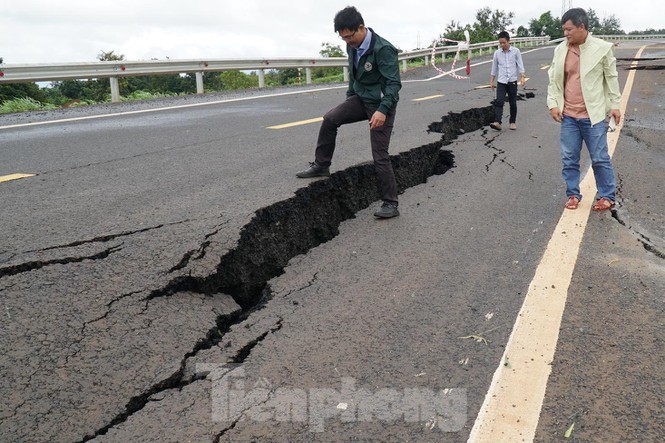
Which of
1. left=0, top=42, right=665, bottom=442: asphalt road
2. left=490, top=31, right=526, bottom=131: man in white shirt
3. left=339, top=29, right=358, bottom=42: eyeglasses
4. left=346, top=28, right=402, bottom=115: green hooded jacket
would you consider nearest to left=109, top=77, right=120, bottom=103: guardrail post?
left=0, top=42, right=665, bottom=442: asphalt road

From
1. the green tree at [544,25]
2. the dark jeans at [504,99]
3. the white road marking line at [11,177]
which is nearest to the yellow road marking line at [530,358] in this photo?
the white road marking line at [11,177]

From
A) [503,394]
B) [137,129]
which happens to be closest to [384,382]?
[503,394]

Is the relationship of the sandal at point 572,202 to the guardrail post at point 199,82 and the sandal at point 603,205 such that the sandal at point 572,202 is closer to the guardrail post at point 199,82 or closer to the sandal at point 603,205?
the sandal at point 603,205

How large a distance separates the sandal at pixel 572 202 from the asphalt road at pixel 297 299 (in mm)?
140

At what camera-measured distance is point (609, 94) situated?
5.07 meters

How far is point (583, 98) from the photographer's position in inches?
200

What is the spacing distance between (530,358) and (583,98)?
3.13m

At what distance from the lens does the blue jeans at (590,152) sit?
511 cm

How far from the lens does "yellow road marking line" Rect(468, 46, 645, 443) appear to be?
89.5 inches

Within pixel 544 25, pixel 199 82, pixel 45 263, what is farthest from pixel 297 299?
pixel 544 25

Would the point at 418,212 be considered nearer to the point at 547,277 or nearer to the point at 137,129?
the point at 547,277

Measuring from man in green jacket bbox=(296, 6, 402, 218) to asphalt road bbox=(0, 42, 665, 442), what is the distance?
246 millimetres

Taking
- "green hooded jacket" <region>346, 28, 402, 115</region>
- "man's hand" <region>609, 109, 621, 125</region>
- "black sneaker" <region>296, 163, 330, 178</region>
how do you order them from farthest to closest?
"black sneaker" <region>296, 163, 330, 178</region>, "man's hand" <region>609, 109, 621, 125</region>, "green hooded jacket" <region>346, 28, 402, 115</region>

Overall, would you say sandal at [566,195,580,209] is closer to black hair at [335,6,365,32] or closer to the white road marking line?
black hair at [335,6,365,32]
